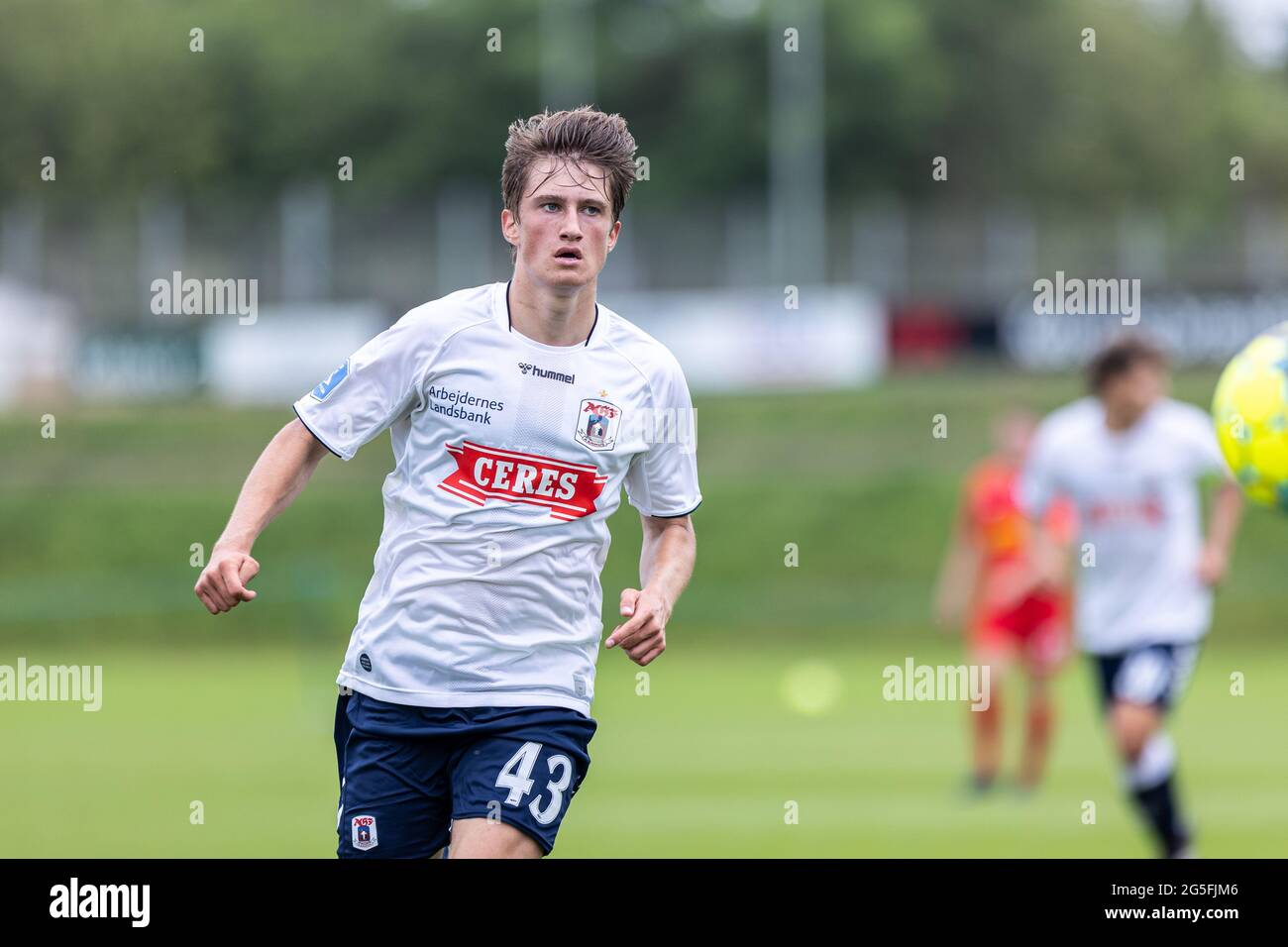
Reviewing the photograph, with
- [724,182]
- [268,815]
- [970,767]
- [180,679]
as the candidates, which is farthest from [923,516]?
[724,182]

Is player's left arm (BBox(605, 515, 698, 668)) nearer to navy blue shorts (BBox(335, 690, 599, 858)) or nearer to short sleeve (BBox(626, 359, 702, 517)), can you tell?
short sleeve (BBox(626, 359, 702, 517))

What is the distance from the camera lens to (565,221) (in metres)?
5.09

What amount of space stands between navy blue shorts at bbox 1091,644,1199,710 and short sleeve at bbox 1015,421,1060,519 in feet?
2.87

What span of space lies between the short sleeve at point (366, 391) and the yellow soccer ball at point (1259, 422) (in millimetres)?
2530

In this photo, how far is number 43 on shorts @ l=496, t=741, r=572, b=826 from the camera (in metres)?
4.98

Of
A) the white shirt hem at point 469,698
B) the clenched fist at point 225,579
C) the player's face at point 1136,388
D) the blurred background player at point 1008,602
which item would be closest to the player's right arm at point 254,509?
the clenched fist at point 225,579

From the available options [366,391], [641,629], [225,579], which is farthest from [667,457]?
[225,579]

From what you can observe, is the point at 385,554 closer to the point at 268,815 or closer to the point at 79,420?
the point at 268,815

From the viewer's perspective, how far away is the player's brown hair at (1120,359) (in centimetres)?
912

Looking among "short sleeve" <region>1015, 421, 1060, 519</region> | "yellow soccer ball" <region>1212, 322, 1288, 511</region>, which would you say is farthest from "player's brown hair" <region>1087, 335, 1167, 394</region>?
"yellow soccer ball" <region>1212, 322, 1288, 511</region>

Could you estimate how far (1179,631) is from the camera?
942 cm

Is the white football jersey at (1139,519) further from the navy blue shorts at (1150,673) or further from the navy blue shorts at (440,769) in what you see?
the navy blue shorts at (440,769)

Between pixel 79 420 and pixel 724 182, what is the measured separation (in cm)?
1975

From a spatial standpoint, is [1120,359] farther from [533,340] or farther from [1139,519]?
[533,340]
